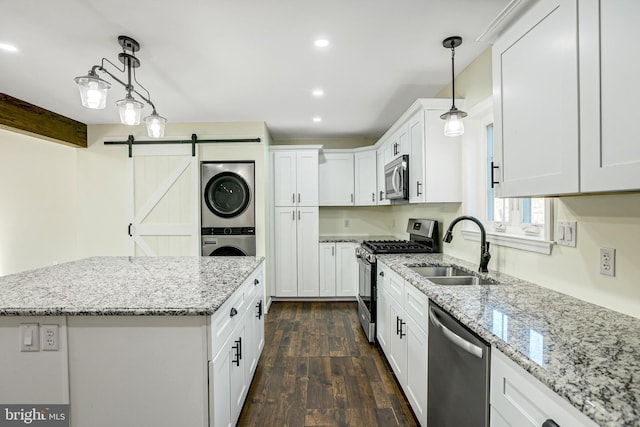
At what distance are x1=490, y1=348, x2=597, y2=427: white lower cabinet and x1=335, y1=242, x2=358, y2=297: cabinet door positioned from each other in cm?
331

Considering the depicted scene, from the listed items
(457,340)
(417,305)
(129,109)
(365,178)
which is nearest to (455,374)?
(457,340)

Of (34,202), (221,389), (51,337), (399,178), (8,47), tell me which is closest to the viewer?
(51,337)

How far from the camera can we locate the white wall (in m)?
4.64

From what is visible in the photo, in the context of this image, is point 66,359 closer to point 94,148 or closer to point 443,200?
point 443,200

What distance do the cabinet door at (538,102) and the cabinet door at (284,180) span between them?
3059 mm

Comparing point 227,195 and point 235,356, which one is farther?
point 227,195

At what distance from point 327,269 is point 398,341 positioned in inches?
87.0

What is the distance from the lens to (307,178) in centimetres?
427

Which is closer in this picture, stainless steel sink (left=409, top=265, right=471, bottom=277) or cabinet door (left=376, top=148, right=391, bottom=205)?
stainless steel sink (left=409, top=265, right=471, bottom=277)

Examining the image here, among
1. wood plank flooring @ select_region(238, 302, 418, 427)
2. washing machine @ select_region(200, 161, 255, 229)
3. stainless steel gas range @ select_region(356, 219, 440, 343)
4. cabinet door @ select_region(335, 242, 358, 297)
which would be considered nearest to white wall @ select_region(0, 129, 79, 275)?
washing machine @ select_region(200, 161, 255, 229)

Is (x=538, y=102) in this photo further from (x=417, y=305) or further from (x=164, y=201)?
(x=164, y=201)

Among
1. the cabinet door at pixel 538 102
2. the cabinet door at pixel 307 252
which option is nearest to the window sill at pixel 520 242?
the cabinet door at pixel 538 102

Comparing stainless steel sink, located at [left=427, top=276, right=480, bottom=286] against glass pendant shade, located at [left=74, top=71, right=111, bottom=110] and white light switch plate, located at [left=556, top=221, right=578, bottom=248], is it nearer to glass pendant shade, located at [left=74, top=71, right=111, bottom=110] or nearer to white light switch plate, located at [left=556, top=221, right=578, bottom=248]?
white light switch plate, located at [left=556, top=221, right=578, bottom=248]

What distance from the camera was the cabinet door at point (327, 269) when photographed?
433cm
